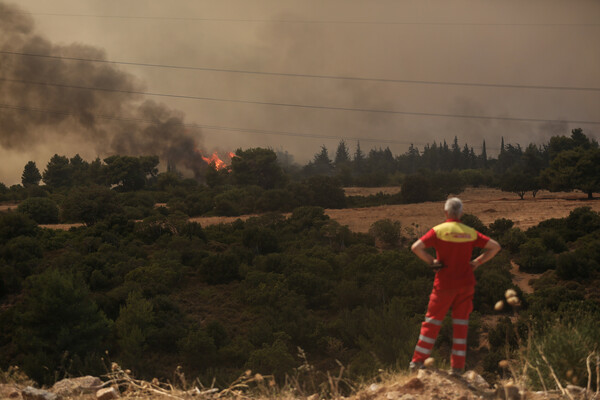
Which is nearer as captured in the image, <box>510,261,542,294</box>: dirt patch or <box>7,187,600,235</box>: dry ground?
<box>510,261,542,294</box>: dirt patch

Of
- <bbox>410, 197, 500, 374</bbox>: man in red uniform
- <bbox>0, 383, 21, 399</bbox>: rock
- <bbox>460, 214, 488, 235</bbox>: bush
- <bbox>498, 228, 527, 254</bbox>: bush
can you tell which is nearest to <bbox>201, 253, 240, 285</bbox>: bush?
<bbox>460, 214, 488, 235</bbox>: bush

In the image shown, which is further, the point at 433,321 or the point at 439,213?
the point at 439,213

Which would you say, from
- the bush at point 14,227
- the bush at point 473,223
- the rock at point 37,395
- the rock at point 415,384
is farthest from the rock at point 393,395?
the bush at point 14,227

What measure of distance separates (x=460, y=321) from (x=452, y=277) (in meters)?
0.58

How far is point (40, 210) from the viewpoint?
53.2 metres

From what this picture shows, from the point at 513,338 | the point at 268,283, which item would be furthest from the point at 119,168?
the point at 513,338

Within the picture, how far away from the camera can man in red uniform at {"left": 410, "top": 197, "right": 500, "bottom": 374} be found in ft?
20.1

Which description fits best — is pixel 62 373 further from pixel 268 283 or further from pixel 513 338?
pixel 513 338

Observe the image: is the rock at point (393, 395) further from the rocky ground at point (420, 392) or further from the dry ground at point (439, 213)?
the dry ground at point (439, 213)

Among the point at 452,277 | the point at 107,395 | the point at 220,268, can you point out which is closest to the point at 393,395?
the point at 452,277

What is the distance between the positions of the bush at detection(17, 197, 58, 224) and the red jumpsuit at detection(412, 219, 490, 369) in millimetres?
54376

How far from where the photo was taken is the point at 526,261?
30.0 meters

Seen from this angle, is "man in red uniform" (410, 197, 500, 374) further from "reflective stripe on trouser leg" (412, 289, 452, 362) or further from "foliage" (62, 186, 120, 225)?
"foliage" (62, 186, 120, 225)

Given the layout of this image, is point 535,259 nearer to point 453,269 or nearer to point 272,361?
point 272,361
